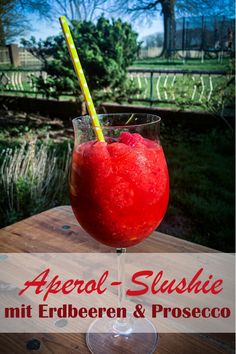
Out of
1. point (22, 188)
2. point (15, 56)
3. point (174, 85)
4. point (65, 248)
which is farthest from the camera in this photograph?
point (174, 85)

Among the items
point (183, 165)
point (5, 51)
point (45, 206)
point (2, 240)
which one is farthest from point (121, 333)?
point (183, 165)

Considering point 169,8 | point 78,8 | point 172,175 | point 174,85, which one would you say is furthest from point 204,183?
point 78,8

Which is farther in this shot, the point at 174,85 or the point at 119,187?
the point at 174,85

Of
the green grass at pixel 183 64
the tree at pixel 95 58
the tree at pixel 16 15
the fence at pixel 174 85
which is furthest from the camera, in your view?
the fence at pixel 174 85

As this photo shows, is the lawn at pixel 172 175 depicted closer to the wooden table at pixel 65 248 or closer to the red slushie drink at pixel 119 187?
the wooden table at pixel 65 248

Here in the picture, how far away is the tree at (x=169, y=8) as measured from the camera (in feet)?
10.0

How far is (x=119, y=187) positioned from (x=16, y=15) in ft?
7.87

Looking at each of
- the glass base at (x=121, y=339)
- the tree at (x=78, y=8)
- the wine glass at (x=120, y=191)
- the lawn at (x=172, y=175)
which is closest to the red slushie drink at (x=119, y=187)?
the wine glass at (x=120, y=191)

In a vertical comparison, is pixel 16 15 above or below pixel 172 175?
above

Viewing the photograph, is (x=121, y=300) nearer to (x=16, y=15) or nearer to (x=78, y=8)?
(x=16, y=15)

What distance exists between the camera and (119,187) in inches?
28.2

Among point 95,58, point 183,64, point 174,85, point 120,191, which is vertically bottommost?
point 120,191

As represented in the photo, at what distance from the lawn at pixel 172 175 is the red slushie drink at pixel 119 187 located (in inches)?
65.5

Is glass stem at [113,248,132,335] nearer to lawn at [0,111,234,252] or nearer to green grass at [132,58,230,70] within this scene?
lawn at [0,111,234,252]
